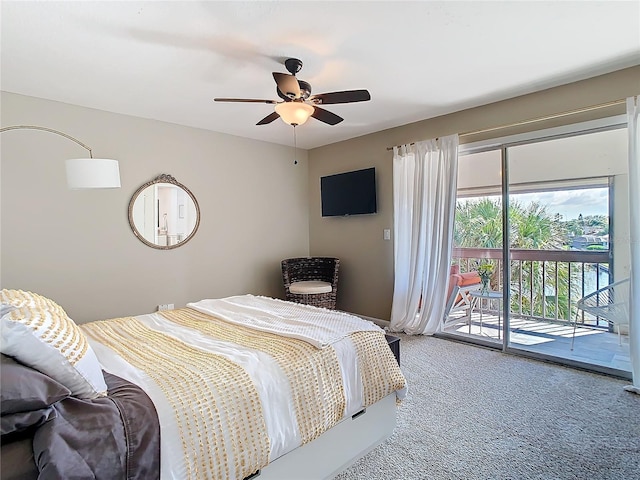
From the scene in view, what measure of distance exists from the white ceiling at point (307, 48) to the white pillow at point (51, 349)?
5.61 feet

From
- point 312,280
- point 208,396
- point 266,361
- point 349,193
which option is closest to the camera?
point 208,396

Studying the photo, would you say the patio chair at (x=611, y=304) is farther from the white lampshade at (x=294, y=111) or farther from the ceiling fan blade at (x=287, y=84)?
the ceiling fan blade at (x=287, y=84)

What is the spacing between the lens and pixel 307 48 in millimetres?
2469

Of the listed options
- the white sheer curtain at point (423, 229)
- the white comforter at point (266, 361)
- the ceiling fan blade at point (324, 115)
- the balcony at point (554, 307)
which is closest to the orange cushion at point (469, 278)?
the balcony at point (554, 307)

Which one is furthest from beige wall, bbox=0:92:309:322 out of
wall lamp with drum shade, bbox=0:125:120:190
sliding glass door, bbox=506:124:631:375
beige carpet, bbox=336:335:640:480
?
sliding glass door, bbox=506:124:631:375

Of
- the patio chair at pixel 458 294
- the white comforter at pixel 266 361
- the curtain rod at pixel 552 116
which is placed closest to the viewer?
the white comforter at pixel 266 361

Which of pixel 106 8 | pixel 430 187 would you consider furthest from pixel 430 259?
pixel 106 8

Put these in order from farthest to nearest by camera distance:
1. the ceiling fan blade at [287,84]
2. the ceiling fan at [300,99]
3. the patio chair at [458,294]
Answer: the patio chair at [458,294] → the ceiling fan at [300,99] → the ceiling fan blade at [287,84]

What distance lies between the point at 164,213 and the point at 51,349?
9.98ft

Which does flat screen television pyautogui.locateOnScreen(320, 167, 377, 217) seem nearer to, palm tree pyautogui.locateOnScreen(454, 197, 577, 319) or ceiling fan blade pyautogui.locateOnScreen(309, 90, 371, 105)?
palm tree pyautogui.locateOnScreen(454, 197, 577, 319)

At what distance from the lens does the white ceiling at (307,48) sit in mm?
2045

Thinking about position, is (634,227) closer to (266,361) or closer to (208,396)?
(266,361)

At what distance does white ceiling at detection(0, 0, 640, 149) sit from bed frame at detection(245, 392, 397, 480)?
2.29 m

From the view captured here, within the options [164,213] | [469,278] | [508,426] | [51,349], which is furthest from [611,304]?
[164,213]
